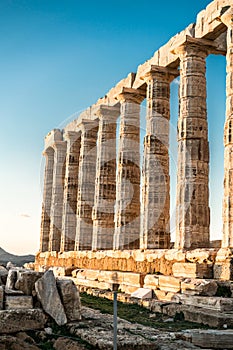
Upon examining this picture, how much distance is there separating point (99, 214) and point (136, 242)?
3.37 m

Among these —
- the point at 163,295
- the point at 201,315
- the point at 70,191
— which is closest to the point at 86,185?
the point at 70,191

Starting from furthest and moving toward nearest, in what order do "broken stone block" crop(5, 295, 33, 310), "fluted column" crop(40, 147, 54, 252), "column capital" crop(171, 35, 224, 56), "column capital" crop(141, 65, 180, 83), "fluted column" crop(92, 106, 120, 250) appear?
"fluted column" crop(40, 147, 54, 252) < "fluted column" crop(92, 106, 120, 250) < "column capital" crop(141, 65, 180, 83) < "column capital" crop(171, 35, 224, 56) < "broken stone block" crop(5, 295, 33, 310)

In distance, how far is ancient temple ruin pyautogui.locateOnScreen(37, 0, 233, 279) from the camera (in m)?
17.8

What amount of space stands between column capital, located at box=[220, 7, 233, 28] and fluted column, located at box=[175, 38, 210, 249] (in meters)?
2.24

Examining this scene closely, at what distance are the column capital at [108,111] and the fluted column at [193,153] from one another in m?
8.51

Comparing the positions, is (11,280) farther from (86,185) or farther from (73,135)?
(73,135)

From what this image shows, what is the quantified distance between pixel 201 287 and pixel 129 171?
478 inches

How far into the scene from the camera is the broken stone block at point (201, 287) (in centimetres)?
1297

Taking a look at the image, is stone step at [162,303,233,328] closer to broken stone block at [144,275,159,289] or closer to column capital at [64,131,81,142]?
broken stone block at [144,275,159,289]

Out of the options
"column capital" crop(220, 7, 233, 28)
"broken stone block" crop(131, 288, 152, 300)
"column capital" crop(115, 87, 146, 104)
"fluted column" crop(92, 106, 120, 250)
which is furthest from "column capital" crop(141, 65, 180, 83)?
"broken stone block" crop(131, 288, 152, 300)

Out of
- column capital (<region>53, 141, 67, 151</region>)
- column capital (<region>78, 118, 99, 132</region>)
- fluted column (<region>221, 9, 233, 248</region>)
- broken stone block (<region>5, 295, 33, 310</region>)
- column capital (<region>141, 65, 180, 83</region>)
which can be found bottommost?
broken stone block (<region>5, 295, 33, 310</region>)

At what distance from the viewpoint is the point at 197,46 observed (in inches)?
753

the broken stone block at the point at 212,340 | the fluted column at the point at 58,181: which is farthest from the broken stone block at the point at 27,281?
the fluted column at the point at 58,181

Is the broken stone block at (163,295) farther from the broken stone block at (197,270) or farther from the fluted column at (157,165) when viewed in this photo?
the fluted column at (157,165)
